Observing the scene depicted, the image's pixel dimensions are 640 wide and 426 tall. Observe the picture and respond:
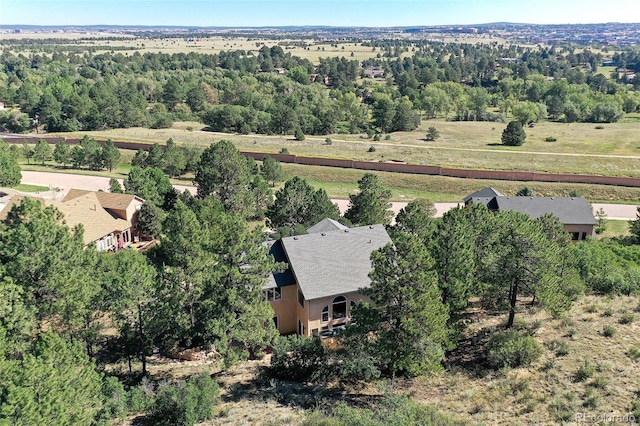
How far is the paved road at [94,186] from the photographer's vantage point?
203 ft

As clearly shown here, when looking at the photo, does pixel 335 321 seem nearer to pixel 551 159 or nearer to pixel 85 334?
pixel 85 334

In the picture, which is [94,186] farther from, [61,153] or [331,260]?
[331,260]

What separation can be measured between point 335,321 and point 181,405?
1218 cm

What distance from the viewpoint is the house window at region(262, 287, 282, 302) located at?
31.0m

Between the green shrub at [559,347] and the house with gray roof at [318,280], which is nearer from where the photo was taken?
the green shrub at [559,347]

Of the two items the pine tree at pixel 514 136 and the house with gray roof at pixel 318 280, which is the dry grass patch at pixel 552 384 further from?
the pine tree at pixel 514 136

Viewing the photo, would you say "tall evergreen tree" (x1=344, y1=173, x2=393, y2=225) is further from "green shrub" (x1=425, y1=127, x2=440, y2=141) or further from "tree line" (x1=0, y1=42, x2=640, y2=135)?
"tree line" (x1=0, y1=42, x2=640, y2=135)

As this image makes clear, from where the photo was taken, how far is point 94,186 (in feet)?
223

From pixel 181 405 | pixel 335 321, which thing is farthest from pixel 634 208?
pixel 181 405

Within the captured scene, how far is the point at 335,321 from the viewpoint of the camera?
3070cm

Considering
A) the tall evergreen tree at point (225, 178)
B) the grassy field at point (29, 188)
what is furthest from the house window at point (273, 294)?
the grassy field at point (29, 188)

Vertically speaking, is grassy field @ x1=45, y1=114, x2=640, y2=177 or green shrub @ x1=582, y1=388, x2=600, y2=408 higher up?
green shrub @ x1=582, y1=388, x2=600, y2=408

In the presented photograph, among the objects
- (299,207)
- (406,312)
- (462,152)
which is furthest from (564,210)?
(462,152)

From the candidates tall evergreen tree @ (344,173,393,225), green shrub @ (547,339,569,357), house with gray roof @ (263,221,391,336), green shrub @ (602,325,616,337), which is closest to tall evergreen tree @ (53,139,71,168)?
tall evergreen tree @ (344,173,393,225)
